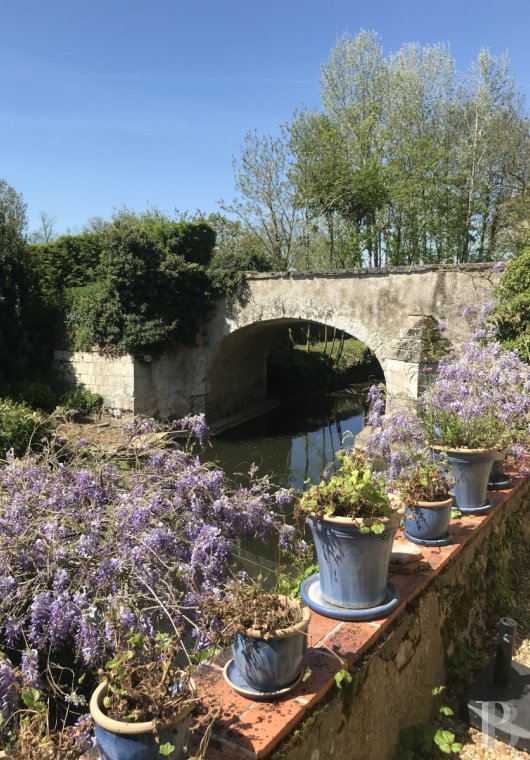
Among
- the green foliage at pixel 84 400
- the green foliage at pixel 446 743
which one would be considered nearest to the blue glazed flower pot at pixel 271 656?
the green foliage at pixel 446 743

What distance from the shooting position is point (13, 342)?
12469 mm

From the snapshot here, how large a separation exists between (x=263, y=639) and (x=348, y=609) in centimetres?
62

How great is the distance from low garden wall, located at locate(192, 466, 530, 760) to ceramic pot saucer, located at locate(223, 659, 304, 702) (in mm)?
19

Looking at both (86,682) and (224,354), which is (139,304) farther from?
(86,682)

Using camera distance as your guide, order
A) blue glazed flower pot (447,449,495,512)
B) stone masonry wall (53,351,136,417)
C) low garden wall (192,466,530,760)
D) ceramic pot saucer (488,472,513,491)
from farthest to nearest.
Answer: stone masonry wall (53,351,136,417) < ceramic pot saucer (488,472,513,491) < blue glazed flower pot (447,449,495,512) < low garden wall (192,466,530,760)

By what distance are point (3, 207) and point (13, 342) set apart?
308 cm

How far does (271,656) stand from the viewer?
1532mm

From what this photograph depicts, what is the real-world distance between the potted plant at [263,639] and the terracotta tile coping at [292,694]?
1.7 inches

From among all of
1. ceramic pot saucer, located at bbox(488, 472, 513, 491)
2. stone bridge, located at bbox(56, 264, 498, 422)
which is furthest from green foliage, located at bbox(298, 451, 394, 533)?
stone bridge, located at bbox(56, 264, 498, 422)

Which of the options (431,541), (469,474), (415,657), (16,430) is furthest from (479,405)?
(16,430)

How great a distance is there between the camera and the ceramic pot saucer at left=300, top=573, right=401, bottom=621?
1.98 metres

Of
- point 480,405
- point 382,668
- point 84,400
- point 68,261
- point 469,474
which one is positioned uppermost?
point 68,261

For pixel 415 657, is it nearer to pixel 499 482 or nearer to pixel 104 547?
pixel 104 547

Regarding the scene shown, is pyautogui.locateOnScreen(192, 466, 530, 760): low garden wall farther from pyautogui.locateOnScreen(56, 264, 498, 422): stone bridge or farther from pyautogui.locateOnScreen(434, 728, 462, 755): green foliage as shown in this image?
pyautogui.locateOnScreen(56, 264, 498, 422): stone bridge
